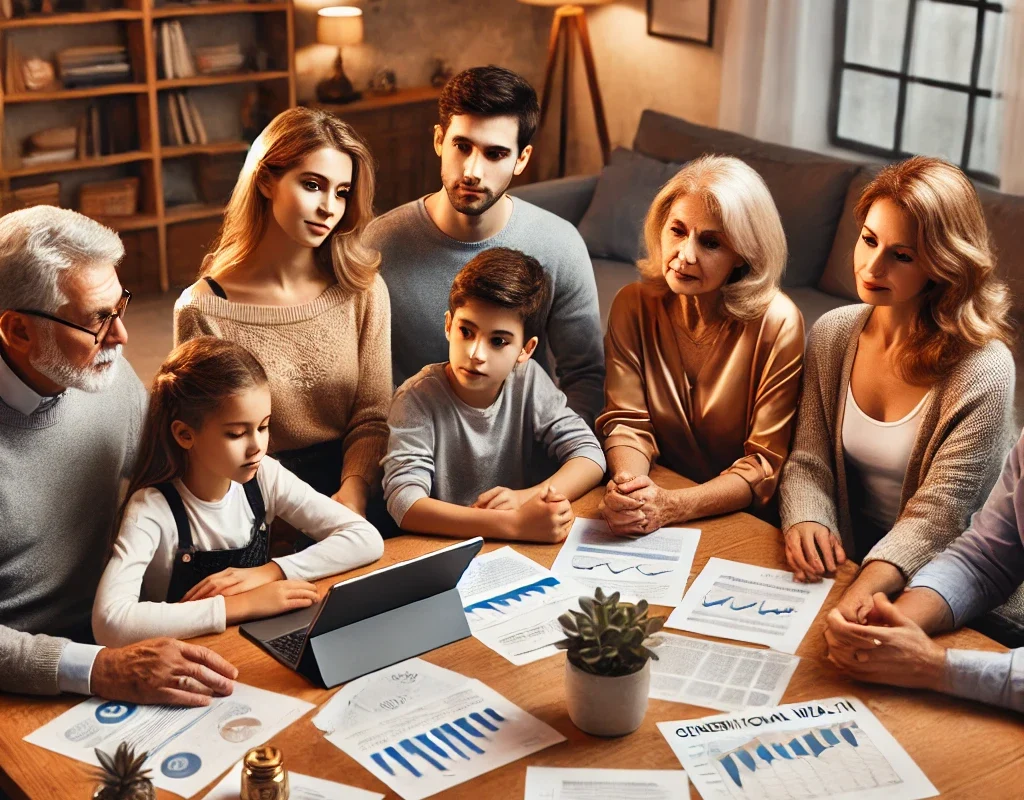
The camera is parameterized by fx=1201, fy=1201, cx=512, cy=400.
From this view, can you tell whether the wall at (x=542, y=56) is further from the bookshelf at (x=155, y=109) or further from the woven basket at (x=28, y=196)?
the woven basket at (x=28, y=196)

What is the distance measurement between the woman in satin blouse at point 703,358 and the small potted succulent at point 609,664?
54 centimetres

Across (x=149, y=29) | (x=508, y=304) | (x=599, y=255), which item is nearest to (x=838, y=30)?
(x=599, y=255)

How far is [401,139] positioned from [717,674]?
4.99 metres

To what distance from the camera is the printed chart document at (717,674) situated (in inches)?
66.2

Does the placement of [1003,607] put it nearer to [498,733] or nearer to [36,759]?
[498,733]

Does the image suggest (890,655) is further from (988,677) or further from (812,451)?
(812,451)

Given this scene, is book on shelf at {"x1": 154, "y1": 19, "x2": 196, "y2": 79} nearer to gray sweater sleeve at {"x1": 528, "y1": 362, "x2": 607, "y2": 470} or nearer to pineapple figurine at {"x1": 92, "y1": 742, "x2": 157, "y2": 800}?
gray sweater sleeve at {"x1": 528, "y1": 362, "x2": 607, "y2": 470}

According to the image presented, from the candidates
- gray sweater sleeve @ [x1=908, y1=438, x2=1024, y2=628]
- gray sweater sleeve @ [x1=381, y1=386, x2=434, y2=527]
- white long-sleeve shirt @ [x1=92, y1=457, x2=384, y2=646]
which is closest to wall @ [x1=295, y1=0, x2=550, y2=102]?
gray sweater sleeve @ [x1=381, y1=386, x2=434, y2=527]

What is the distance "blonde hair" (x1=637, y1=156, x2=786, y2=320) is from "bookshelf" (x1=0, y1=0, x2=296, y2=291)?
3.79 m

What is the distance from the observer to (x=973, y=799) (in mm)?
1483

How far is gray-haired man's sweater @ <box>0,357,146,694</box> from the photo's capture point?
1.87m

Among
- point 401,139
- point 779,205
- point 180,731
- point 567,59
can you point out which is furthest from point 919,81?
point 180,731

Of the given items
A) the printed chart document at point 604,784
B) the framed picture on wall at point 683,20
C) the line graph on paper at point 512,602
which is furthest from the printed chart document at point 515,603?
the framed picture on wall at point 683,20

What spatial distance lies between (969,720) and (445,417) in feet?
3.40
